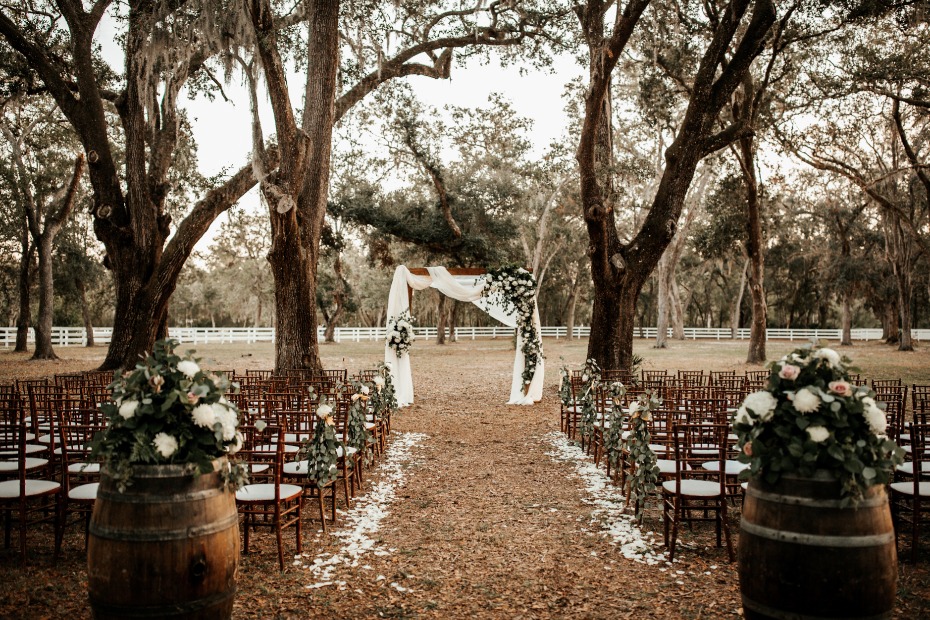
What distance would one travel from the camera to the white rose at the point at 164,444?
270cm

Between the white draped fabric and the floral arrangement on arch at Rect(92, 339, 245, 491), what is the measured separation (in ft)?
30.5

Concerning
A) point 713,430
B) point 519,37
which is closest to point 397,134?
point 519,37

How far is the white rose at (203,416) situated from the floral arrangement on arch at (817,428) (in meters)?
2.19

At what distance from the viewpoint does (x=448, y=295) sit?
40.3ft

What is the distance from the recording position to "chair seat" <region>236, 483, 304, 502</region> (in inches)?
165

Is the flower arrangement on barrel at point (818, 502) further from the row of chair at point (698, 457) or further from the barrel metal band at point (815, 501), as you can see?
the row of chair at point (698, 457)

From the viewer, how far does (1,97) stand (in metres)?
15.2

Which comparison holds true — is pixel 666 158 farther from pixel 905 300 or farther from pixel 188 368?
pixel 905 300

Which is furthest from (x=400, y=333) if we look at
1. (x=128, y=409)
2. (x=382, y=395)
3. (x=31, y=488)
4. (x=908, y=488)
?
(x=128, y=409)

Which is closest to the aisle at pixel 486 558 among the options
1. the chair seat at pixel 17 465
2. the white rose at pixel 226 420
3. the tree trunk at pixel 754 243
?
the white rose at pixel 226 420

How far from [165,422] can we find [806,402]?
102 inches

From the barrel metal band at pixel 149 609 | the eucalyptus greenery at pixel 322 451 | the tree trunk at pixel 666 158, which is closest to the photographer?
the barrel metal band at pixel 149 609

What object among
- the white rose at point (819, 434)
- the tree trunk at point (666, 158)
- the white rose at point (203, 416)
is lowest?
the white rose at point (819, 434)

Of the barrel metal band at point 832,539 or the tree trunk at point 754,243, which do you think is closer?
the barrel metal band at point 832,539
